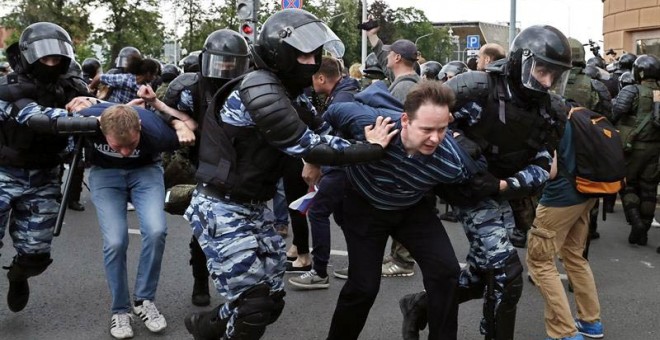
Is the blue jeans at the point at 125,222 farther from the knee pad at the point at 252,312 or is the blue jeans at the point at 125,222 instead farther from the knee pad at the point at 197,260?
the knee pad at the point at 252,312

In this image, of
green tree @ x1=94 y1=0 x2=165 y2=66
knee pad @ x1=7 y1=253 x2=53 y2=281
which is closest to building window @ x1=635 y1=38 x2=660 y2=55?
knee pad @ x1=7 y1=253 x2=53 y2=281

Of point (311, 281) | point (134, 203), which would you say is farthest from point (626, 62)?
point (134, 203)

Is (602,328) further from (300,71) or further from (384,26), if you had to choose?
(384,26)

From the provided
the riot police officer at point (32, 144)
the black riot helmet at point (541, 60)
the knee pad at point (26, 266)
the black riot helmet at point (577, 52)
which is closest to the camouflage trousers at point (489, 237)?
the black riot helmet at point (541, 60)

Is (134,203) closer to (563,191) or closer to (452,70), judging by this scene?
(563,191)

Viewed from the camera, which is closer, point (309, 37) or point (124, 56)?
point (309, 37)

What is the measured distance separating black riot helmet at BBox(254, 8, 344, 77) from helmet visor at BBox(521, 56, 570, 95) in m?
1.02

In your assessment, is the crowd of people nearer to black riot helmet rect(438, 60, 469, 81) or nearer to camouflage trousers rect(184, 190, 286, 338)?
camouflage trousers rect(184, 190, 286, 338)

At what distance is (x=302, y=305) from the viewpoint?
492cm

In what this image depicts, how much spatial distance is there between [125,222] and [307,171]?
52.5 inches

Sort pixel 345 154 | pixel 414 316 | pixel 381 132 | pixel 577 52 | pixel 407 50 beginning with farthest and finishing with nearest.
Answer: pixel 407 50 < pixel 577 52 < pixel 414 316 < pixel 381 132 < pixel 345 154

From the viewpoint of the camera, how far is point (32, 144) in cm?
416

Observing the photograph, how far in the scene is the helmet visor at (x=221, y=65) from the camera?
4273mm

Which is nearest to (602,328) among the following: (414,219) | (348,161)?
(414,219)
